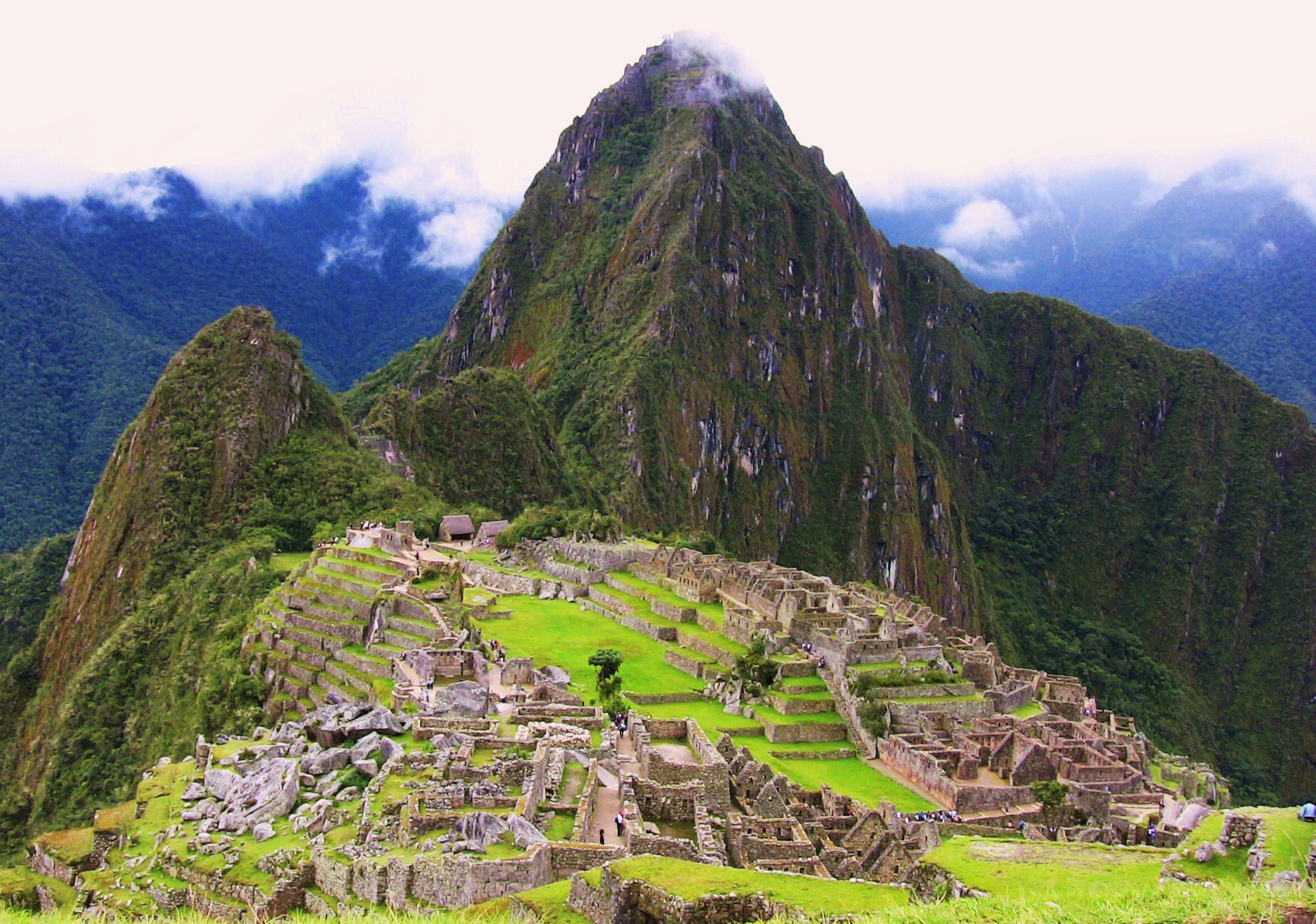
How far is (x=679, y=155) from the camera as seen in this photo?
155375mm

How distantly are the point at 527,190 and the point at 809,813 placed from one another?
532 ft

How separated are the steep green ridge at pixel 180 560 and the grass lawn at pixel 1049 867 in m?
28.6

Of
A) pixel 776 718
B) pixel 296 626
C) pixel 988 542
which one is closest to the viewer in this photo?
pixel 776 718

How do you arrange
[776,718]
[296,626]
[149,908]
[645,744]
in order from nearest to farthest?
1. [149,908]
2. [645,744]
3. [776,718]
4. [296,626]

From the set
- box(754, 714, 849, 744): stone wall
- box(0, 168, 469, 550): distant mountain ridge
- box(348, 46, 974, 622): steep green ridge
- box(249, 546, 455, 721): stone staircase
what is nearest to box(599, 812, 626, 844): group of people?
box(249, 546, 455, 721): stone staircase

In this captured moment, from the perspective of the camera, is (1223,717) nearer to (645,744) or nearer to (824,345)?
(824,345)

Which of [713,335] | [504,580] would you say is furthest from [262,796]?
[713,335]

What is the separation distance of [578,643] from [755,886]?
34701mm

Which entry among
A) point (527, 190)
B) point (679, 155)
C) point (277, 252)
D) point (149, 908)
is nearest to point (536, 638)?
point (149, 908)

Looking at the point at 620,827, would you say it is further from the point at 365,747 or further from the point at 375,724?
the point at 375,724

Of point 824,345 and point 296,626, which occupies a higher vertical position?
point 824,345

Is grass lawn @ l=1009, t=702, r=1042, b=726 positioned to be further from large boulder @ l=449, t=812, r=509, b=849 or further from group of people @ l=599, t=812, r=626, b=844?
large boulder @ l=449, t=812, r=509, b=849

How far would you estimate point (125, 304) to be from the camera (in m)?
143

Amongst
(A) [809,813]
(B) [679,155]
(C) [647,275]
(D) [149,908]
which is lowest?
(D) [149,908]
